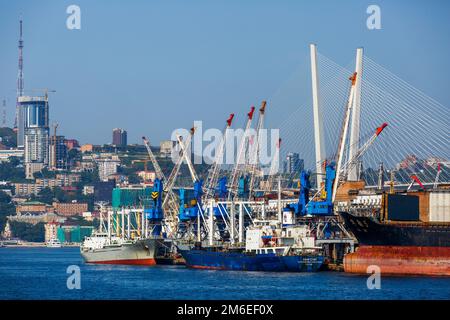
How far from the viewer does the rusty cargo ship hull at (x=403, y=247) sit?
8112 cm

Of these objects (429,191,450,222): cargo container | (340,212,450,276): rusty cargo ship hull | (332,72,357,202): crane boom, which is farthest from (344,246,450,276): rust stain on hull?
(332,72,357,202): crane boom

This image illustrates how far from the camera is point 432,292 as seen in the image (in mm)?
66438

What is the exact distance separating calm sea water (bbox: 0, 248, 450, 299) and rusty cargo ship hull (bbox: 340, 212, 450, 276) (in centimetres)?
264

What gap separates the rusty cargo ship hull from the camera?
81.1m

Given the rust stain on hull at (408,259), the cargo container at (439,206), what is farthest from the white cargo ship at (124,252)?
the cargo container at (439,206)

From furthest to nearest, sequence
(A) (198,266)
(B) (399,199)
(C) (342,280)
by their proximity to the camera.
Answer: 1. (A) (198,266)
2. (B) (399,199)
3. (C) (342,280)

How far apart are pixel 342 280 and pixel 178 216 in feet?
163

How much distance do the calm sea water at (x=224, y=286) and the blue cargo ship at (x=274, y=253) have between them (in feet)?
7.16

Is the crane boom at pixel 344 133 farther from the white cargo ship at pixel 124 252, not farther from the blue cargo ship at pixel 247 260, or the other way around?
the white cargo ship at pixel 124 252

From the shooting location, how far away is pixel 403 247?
82625 mm

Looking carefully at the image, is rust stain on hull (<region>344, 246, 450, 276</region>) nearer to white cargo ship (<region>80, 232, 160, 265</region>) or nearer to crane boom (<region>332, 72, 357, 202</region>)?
crane boom (<region>332, 72, 357, 202</region>)

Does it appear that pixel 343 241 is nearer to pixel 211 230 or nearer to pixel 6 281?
pixel 211 230

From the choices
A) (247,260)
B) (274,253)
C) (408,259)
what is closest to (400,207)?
(408,259)

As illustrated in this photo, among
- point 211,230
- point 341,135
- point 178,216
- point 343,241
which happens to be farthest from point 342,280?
point 178,216
